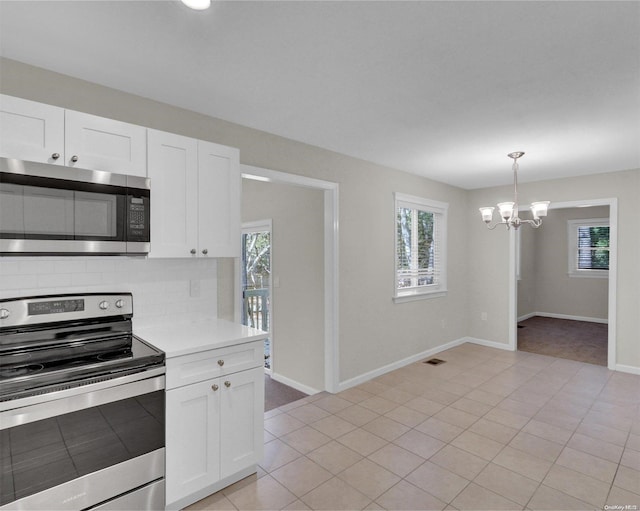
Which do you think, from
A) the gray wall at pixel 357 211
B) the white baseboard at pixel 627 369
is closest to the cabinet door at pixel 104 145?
the gray wall at pixel 357 211

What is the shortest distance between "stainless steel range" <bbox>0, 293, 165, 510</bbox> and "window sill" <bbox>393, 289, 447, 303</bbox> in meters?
3.19

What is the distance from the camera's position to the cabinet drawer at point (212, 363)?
1.95 m

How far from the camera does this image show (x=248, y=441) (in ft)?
7.43

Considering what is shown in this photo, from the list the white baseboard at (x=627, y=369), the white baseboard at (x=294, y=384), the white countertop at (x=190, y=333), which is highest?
the white countertop at (x=190, y=333)

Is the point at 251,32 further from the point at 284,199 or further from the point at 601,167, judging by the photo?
the point at 601,167

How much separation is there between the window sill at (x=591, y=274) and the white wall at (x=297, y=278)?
264 inches

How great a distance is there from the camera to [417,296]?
483cm

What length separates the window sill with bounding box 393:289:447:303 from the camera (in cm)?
455

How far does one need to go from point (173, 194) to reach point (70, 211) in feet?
1.85

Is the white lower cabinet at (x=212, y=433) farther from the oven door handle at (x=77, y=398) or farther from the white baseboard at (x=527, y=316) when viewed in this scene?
the white baseboard at (x=527, y=316)

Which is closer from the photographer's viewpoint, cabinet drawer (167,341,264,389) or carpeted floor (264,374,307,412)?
cabinet drawer (167,341,264,389)

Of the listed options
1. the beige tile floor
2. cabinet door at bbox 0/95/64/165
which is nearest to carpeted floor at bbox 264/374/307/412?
the beige tile floor

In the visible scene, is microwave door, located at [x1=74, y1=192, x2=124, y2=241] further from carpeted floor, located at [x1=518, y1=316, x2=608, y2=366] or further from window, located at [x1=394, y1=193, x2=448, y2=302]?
carpeted floor, located at [x1=518, y1=316, x2=608, y2=366]

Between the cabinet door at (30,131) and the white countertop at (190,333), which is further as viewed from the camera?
the white countertop at (190,333)
